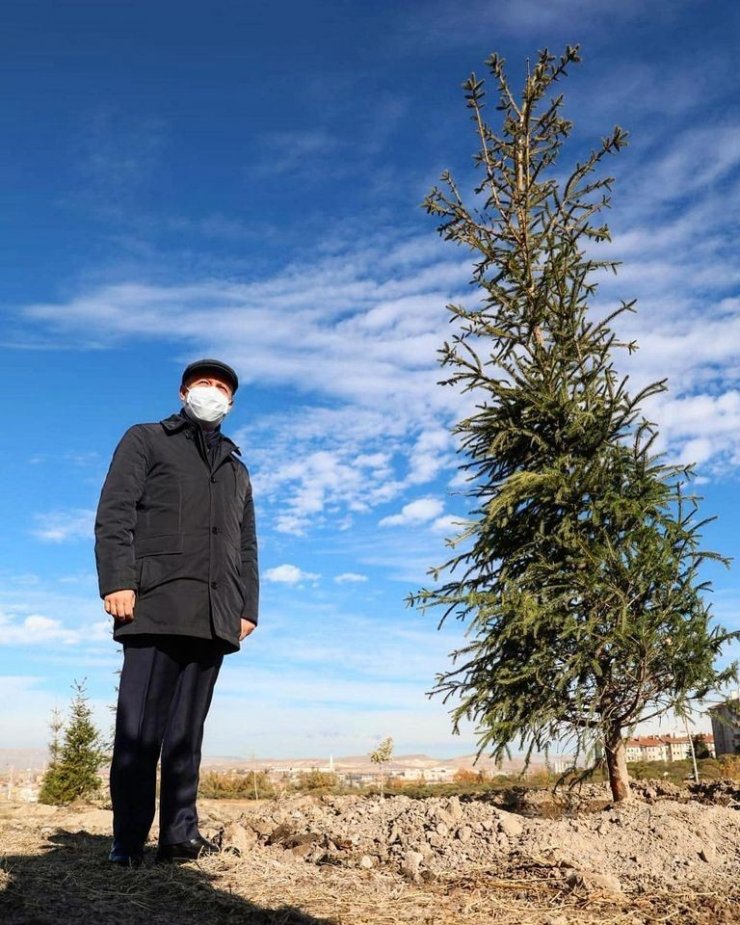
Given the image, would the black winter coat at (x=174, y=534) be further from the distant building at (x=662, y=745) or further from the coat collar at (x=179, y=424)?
the distant building at (x=662, y=745)

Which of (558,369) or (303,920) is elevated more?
(558,369)

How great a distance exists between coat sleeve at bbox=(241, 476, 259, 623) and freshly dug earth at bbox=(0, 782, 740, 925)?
148cm

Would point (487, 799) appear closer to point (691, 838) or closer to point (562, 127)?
point (691, 838)

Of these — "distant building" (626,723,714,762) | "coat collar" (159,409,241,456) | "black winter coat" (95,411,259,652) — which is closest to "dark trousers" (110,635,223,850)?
"black winter coat" (95,411,259,652)

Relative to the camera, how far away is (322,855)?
4.76m

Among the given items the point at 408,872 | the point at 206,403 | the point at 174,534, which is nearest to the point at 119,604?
the point at 174,534

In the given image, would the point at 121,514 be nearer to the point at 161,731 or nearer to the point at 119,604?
the point at 119,604

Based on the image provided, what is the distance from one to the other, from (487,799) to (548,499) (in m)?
3.23

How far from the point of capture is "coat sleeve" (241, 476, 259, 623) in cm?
524

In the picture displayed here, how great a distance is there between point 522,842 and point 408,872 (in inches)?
37.2

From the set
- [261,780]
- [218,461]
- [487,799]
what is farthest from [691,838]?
[261,780]

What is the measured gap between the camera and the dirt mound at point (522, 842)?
171 inches

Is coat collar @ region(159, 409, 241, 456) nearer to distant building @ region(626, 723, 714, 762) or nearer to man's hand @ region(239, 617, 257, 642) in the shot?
man's hand @ region(239, 617, 257, 642)

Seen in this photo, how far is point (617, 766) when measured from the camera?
7648mm
